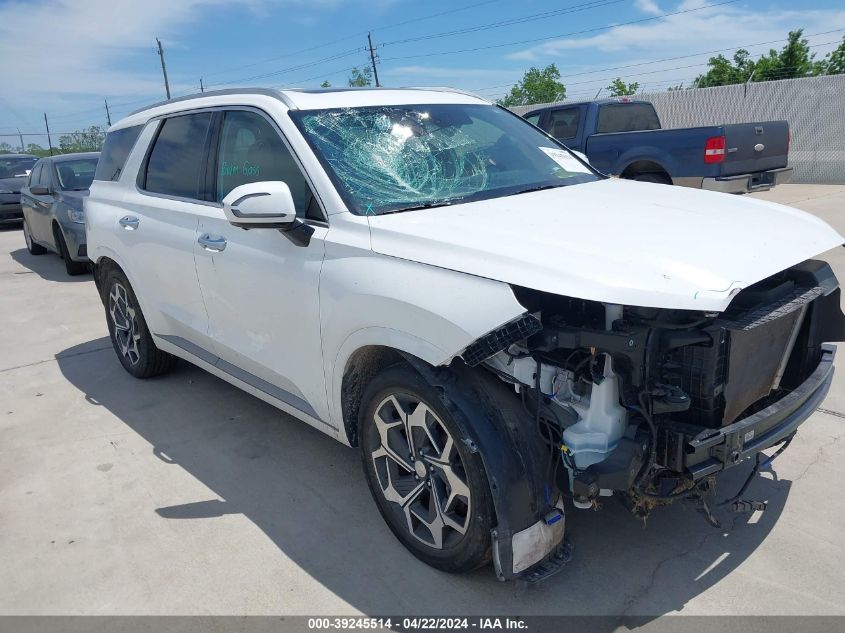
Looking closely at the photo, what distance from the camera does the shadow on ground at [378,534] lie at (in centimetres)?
270

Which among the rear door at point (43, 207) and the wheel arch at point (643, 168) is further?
the rear door at point (43, 207)

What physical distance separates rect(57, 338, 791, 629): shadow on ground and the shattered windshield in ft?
5.00

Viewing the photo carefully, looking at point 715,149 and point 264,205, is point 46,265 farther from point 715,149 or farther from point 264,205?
point 715,149

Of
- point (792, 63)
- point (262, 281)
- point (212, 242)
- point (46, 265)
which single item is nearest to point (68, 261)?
point (46, 265)

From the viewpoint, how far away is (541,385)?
98.8 inches

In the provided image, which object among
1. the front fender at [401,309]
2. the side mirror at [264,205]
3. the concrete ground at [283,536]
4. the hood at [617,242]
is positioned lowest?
the concrete ground at [283,536]

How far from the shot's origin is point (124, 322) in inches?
207

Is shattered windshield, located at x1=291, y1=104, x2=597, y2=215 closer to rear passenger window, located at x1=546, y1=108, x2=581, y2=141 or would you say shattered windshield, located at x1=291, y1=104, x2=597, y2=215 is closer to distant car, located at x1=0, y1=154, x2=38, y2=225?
rear passenger window, located at x1=546, y1=108, x2=581, y2=141

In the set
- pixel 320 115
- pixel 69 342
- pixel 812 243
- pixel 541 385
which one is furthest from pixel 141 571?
pixel 69 342

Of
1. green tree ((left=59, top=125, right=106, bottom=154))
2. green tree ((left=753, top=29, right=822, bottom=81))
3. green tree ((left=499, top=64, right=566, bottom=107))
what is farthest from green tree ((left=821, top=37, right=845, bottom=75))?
green tree ((left=59, top=125, right=106, bottom=154))

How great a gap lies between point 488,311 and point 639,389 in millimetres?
595

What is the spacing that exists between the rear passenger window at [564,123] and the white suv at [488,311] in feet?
25.2

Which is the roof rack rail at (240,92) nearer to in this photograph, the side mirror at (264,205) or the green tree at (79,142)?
the side mirror at (264,205)

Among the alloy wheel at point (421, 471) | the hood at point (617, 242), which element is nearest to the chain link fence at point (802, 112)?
the hood at point (617, 242)
